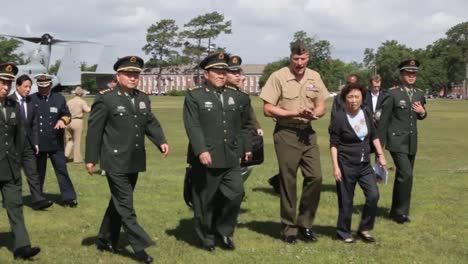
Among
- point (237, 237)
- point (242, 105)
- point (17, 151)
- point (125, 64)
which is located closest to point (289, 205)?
point (237, 237)

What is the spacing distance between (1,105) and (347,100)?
12.5ft

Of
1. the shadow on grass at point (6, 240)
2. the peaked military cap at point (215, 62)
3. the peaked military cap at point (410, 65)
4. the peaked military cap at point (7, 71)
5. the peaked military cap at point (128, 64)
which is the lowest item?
the shadow on grass at point (6, 240)

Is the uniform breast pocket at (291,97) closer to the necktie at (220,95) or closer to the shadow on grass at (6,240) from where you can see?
the necktie at (220,95)

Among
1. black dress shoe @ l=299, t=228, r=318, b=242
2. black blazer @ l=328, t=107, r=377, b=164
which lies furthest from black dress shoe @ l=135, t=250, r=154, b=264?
black blazer @ l=328, t=107, r=377, b=164

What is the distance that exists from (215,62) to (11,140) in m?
2.34

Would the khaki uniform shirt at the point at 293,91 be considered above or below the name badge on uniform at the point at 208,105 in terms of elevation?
above

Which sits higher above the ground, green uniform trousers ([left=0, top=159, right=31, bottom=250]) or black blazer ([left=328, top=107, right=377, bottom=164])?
black blazer ([left=328, top=107, right=377, bottom=164])

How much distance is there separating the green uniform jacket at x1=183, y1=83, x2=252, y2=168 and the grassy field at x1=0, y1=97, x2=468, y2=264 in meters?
1.07

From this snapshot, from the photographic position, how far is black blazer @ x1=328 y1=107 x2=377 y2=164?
6.88 metres

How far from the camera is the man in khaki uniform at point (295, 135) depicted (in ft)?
22.6

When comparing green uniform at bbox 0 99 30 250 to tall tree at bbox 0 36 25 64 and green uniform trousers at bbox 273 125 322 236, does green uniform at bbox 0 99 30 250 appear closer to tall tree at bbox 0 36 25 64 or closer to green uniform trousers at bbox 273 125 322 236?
green uniform trousers at bbox 273 125 322 236

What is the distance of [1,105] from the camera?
6242 millimetres

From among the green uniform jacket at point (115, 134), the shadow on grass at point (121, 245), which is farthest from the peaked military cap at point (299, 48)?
the shadow on grass at point (121, 245)

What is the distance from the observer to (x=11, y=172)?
6.25 m
